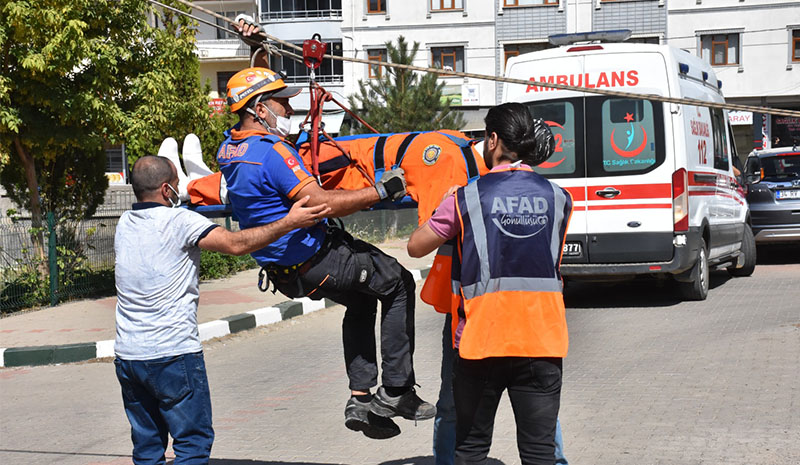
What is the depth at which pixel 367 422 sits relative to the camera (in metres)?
4.82

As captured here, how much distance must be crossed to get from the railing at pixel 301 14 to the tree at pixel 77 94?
29.2 metres

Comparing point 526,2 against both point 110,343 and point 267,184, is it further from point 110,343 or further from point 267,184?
point 267,184

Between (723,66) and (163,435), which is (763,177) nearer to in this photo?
(163,435)

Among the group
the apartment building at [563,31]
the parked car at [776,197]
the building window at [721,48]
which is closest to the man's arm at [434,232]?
the parked car at [776,197]

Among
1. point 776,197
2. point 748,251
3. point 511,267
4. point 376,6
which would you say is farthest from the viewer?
point 376,6

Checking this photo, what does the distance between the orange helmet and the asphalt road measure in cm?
205

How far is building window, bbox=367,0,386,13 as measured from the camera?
40750 millimetres

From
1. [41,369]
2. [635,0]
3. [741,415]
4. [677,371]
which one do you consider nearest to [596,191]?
[677,371]

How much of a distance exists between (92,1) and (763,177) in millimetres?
11067

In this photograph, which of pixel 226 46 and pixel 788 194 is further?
pixel 226 46

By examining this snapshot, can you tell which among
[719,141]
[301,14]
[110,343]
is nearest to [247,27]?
[110,343]

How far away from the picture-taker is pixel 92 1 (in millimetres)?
11688

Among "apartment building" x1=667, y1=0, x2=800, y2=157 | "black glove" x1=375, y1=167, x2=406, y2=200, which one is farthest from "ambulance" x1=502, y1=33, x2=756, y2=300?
"apartment building" x1=667, y1=0, x2=800, y2=157

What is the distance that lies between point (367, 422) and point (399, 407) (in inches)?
7.3
